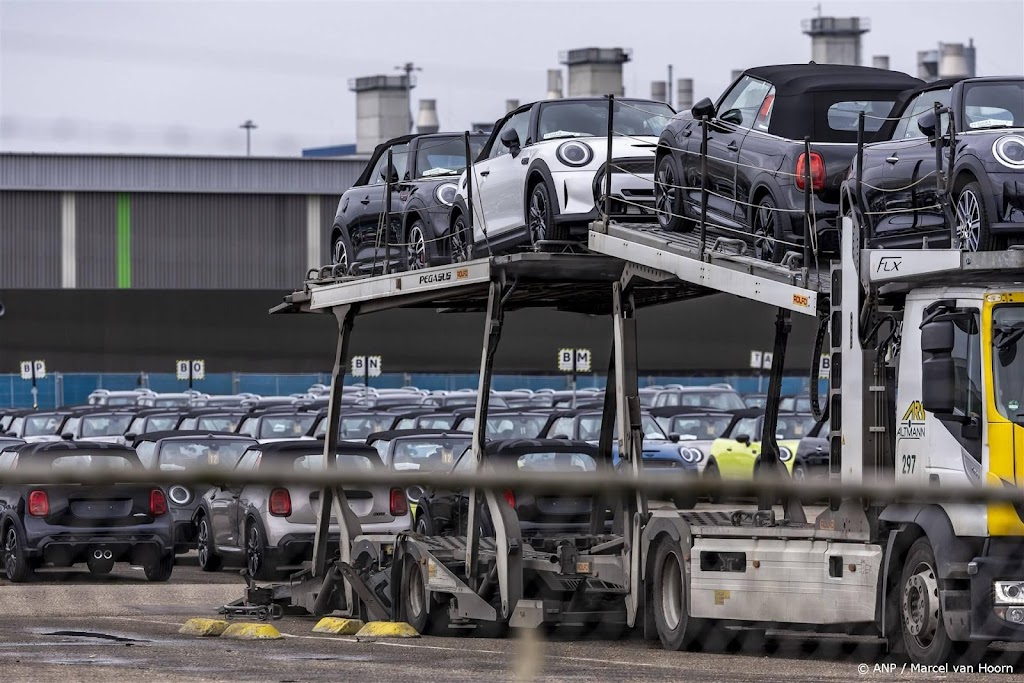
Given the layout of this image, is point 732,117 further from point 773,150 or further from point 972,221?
point 972,221

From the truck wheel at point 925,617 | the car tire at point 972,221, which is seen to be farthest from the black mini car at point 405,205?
the truck wheel at point 925,617

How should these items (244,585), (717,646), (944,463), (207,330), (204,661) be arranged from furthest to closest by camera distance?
(207,330) → (244,585) → (717,646) → (944,463) → (204,661)

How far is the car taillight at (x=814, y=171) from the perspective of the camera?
520 inches

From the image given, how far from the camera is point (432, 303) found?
1589 centimetres

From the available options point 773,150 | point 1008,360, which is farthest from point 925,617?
point 773,150

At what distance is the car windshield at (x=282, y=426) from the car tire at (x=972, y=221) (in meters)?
19.7

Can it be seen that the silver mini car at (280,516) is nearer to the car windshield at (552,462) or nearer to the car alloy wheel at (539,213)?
the car windshield at (552,462)

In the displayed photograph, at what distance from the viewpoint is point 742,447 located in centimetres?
2947

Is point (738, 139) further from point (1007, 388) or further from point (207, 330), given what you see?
point (207, 330)

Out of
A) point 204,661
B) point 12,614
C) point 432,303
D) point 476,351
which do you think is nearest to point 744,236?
point 432,303

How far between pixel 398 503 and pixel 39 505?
7.63 metres

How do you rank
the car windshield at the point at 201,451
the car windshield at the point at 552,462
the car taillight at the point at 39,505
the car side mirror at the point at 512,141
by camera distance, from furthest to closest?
1. the car windshield at the point at 201,451
2. the car windshield at the point at 552,462
3. the car side mirror at the point at 512,141
4. the car taillight at the point at 39,505

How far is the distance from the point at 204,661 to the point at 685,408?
76.1ft

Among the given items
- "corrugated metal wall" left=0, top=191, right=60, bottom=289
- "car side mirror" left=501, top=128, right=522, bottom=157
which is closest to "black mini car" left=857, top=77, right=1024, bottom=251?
"car side mirror" left=501, top=128, right=522, bottom=157
